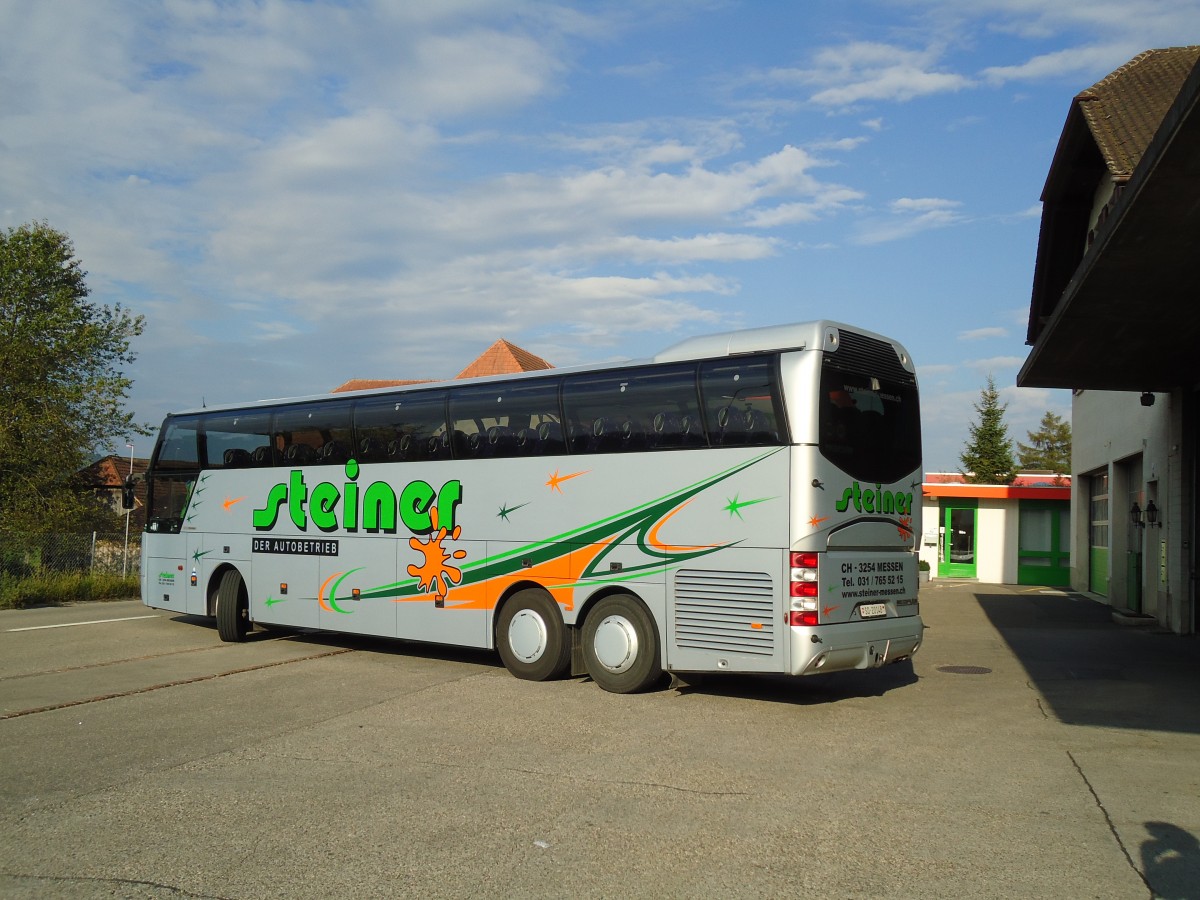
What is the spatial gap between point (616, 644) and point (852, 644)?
2341 mm

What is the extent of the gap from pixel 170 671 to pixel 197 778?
220 inches

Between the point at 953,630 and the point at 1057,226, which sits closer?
the point at 953,630

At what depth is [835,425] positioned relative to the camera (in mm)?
9742

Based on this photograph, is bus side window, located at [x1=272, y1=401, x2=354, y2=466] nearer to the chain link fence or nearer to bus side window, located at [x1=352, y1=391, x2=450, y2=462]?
bus side window, located at [x1=352, y1=391, x2=450, y2=462]

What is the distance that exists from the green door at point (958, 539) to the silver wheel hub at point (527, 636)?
993 inches

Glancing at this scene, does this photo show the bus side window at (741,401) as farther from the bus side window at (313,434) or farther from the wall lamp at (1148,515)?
the wall lamp at (1148,515)

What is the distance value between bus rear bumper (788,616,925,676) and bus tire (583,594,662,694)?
1.63 m

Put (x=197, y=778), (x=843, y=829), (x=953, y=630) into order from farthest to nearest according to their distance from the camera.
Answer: (x=953, y=630) → (x=197, y=778) → (x=843, y=829)

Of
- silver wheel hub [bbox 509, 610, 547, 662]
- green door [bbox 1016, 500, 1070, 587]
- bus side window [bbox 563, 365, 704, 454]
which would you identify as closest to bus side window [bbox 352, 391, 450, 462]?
bus side window [bbox 563, 365, 704, 454]

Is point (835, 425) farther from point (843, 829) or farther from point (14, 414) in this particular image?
point (14, 414)

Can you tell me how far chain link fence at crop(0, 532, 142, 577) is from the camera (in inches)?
902

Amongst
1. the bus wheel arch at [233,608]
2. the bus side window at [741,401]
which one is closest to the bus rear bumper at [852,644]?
the bus side window at [741,401]

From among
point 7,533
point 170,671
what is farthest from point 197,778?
point 7,533

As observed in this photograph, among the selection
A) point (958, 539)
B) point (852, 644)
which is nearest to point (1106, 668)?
point (852, 644)
